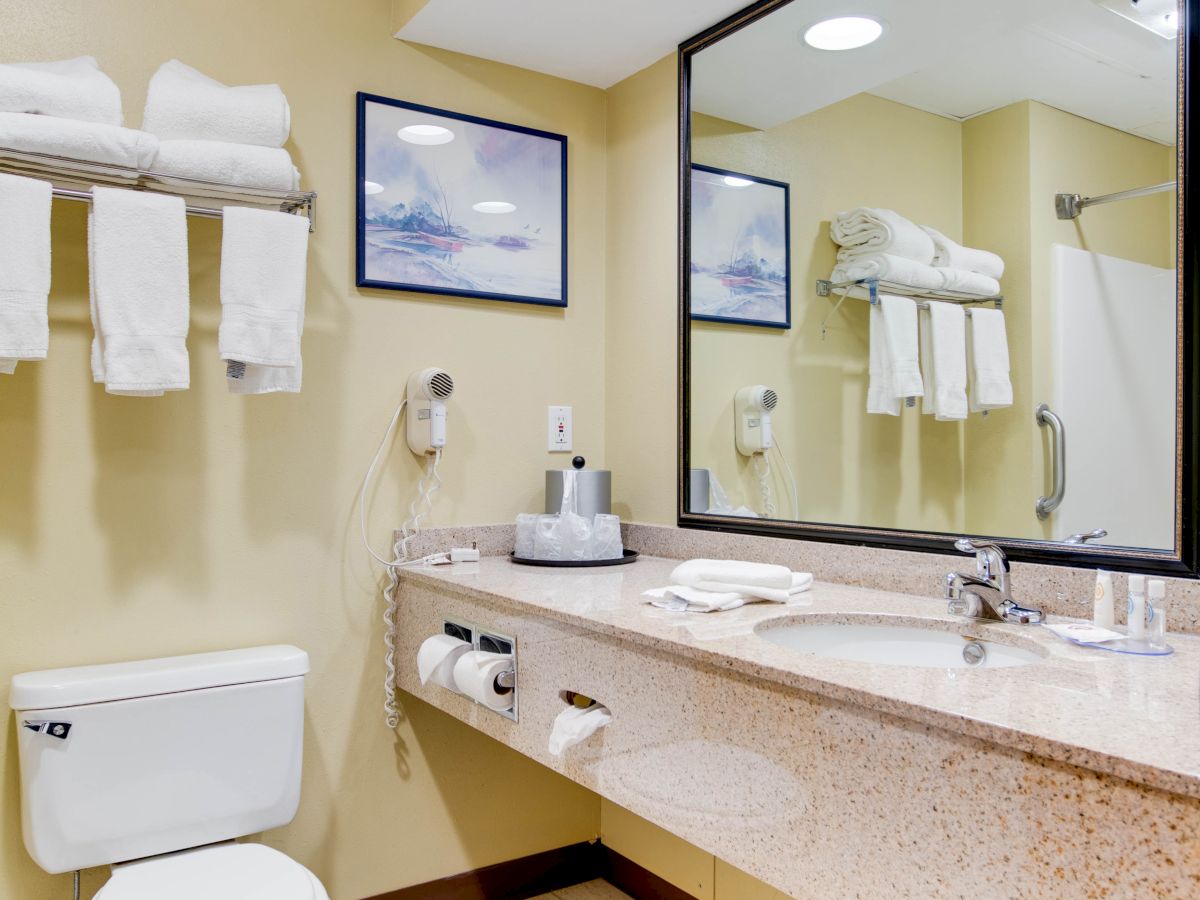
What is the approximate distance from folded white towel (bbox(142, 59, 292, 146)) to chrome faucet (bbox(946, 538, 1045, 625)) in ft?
4.82

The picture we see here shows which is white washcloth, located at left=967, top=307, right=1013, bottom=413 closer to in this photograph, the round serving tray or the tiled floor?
the round serving tray

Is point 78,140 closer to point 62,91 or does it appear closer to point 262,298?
point 62,91

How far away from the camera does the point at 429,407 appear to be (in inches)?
80.7

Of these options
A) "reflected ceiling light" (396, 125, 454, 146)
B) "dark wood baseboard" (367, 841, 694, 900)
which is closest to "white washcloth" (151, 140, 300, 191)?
"reflected ceiling light" (396, 125, 454, 146)

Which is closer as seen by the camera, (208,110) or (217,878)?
(217,878)

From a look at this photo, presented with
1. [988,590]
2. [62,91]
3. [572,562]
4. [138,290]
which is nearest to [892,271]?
[988,590]

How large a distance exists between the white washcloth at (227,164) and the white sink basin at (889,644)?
123 cm

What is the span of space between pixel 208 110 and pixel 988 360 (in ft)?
4.85

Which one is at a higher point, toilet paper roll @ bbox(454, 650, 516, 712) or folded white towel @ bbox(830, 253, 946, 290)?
folded white towel @ bbox(830, 253, 946, 290)

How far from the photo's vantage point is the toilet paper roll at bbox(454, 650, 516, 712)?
1604 millimetres

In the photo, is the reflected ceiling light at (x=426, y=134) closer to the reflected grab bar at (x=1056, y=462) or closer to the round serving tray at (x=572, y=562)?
the round serving tray at (x=572, y=562)

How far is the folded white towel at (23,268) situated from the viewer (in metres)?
1.47

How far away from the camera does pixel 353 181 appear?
80.2 inches

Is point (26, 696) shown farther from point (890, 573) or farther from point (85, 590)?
point (890, 573)
